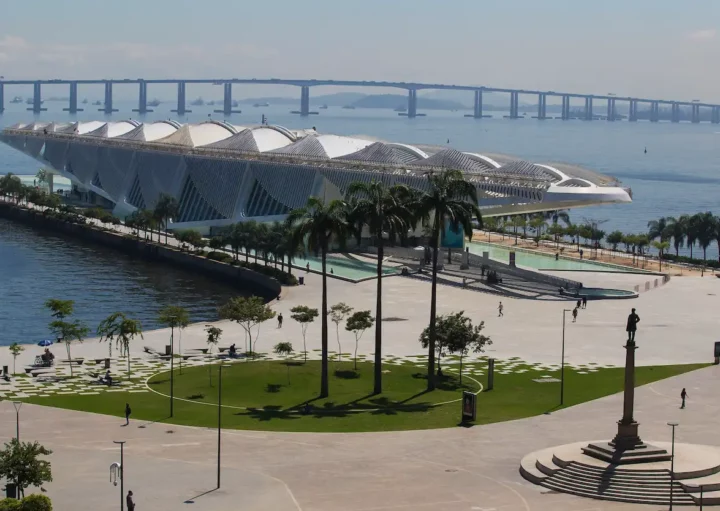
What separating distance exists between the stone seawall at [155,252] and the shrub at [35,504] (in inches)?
1833

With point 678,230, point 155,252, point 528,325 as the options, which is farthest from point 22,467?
point 678,230

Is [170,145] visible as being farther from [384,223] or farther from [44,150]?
[384,223]

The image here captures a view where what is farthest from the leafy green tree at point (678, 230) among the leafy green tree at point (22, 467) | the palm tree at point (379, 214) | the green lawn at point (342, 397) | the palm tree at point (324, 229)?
the leafy green tree at point (22, 467)

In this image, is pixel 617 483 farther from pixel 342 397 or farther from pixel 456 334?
pixel 456 334

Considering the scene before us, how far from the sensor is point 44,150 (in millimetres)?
143750

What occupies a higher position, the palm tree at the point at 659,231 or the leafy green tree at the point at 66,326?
the palm tree at the point at 659,231

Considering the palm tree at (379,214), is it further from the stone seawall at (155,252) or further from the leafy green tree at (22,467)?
the stone seawall at (155,252)

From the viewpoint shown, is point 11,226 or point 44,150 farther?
point 44,150

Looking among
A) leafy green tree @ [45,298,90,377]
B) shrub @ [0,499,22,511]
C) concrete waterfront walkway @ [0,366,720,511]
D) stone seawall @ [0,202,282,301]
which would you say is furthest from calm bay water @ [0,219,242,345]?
shrub @ [0,499,22,511]

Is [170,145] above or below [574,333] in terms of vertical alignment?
above

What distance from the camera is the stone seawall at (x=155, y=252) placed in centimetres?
8169

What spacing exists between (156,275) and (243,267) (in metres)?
6.61

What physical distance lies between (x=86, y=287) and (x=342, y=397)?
1466 inches

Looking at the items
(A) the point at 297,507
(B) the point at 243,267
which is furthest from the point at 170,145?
(A) the point at 297,507
